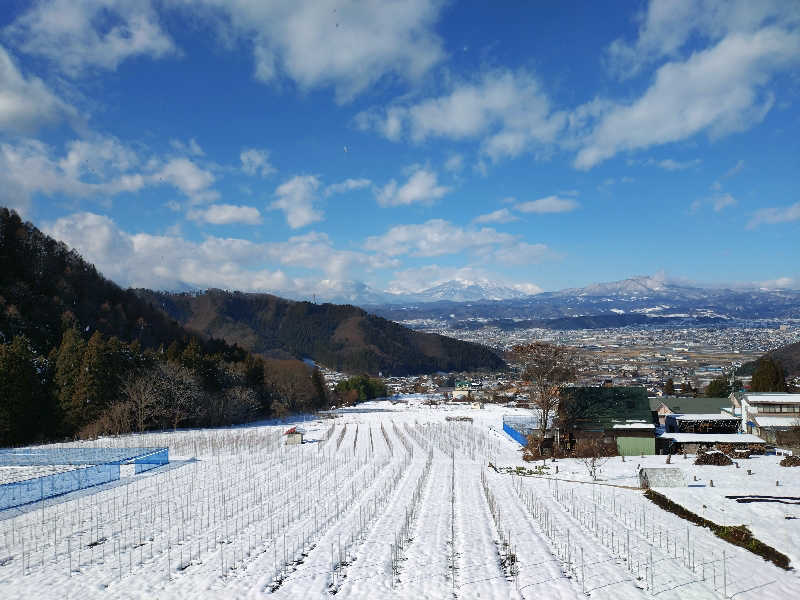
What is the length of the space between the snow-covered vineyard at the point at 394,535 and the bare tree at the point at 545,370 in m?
4.93

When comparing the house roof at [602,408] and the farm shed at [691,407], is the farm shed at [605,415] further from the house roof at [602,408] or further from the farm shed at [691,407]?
the farm shed at [691,407]

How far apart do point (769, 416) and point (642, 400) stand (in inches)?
313

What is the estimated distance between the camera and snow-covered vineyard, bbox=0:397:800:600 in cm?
870

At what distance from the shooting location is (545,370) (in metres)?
24.9

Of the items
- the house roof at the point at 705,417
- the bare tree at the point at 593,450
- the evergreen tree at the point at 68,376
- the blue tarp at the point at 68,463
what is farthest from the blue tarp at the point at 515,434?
the evergreen tree at the point at 68,376

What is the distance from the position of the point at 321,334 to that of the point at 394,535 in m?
140

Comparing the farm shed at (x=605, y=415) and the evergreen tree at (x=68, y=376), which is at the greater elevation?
the evergreen tree at (x=68, y=376)

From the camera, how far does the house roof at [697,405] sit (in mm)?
29208

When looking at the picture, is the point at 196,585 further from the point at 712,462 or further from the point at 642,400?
the point at 642,400

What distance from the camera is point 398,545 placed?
10.8 m

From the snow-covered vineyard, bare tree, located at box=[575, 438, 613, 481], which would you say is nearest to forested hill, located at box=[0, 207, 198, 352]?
the snow-covered vineyard

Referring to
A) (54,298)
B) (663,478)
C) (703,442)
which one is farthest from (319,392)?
(663,478)

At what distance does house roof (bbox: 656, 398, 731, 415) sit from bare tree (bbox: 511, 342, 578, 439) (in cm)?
899

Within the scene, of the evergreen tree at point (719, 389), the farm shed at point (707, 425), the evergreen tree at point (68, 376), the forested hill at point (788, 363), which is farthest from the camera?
the forested hill at point (788, 363)
